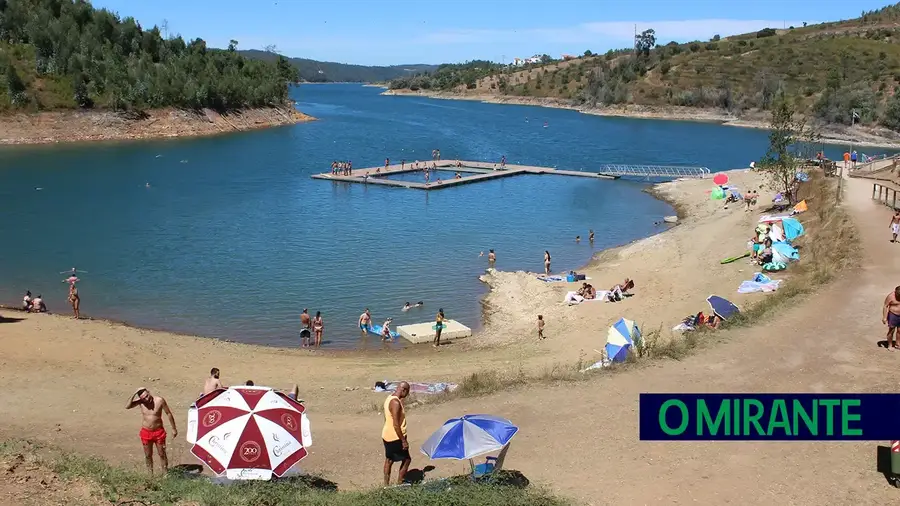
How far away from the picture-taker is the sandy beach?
12.1 m

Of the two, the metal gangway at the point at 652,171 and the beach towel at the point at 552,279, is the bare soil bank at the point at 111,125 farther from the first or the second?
the beach towel at the point at 552,279

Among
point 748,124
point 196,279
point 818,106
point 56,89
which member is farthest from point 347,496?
point 748,124

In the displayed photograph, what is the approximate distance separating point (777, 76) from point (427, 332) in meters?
149

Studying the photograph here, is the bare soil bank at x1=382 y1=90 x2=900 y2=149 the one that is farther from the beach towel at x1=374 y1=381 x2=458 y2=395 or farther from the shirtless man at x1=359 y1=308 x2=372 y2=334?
the beach towel at x1=374 y1=381 x2=458 y2=395

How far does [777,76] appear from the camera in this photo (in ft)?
504

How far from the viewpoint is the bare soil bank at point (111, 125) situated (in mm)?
87562

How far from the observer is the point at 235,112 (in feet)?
384

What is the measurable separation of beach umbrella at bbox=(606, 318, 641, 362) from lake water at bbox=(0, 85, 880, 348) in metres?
8.31

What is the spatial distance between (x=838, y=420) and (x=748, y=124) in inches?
5389

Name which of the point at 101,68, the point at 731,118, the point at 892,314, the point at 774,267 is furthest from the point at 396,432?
the point at 731,118

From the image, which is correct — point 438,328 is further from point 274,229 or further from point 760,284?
point 274,229

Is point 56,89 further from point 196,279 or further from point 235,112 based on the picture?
point 196,279

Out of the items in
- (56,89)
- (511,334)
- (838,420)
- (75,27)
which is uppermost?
(75,27)

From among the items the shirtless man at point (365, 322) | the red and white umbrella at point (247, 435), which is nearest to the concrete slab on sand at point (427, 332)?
the shirtless man at point (365, 322)
